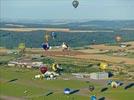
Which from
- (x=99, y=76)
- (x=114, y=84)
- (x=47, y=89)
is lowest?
(x=47, y=89)

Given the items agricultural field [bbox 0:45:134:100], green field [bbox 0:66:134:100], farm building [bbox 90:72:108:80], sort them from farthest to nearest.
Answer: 1. farm building [bbox 90:72:108:80]
2. agricultural field [bbox 0:45:134:100]
3. green field [bbox 0:66:134:100]
